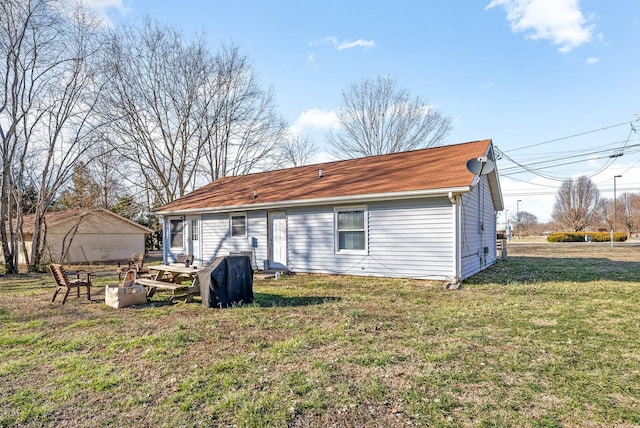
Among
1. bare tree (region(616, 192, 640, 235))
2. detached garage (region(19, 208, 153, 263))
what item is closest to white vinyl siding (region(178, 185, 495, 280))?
detached garage (region(19, 208, 153, 263))

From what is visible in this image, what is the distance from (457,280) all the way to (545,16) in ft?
27.7

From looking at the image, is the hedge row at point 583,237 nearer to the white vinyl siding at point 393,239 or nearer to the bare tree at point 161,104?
the white vinyl siding at point 393,239

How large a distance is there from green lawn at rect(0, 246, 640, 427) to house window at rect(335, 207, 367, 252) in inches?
134

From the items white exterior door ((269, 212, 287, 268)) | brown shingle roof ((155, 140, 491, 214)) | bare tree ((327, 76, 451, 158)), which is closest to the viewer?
brown shingle roof ((155, 140, 491, 214))

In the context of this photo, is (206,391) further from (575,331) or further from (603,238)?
(603,238)

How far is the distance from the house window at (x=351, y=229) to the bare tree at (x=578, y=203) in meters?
45.5

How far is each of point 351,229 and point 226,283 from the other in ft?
15.5

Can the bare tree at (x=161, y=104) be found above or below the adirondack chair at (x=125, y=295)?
above

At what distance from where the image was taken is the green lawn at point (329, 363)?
9.33ft

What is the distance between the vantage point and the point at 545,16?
35.0 feet

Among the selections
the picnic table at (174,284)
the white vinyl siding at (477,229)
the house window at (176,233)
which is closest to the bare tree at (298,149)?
the house window at (176,233)

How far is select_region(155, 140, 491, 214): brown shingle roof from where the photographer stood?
9.71 meters

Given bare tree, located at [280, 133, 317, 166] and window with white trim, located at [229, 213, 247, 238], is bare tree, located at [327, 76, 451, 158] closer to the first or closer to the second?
bare tree, located at [280, 133, 317, 166]

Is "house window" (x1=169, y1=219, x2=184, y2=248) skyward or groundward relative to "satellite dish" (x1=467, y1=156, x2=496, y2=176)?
groundward
